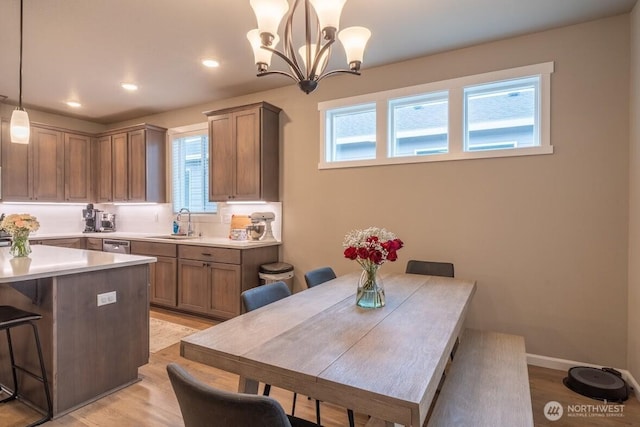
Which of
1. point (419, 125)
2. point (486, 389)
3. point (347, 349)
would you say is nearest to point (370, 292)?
point (347, 349)

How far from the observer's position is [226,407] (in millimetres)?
876

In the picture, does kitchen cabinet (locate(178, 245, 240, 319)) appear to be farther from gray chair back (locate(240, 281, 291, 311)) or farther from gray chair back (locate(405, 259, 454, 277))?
gray chair back (locate(405, 259, 454, 277))

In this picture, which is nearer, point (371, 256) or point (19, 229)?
point (371, 256)

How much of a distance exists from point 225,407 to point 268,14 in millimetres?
1724

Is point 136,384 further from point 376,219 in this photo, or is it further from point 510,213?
point 510,213

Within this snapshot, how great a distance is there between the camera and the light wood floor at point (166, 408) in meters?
2.08

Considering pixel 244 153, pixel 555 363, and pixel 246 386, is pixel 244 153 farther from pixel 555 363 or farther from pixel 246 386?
pixel 555 363

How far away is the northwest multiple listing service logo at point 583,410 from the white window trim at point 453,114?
72.0 inches

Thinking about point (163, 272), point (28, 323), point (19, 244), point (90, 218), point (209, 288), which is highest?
point (90, 218)

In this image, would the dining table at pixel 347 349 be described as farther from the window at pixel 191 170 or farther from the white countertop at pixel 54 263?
the window at pixel 191 170

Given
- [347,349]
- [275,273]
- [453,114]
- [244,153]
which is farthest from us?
[244,153]

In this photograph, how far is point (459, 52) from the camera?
312 centimetres

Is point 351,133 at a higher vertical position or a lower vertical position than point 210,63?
lower

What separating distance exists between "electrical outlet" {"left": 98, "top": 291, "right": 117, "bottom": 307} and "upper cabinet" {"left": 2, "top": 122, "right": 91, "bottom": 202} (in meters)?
3.60
